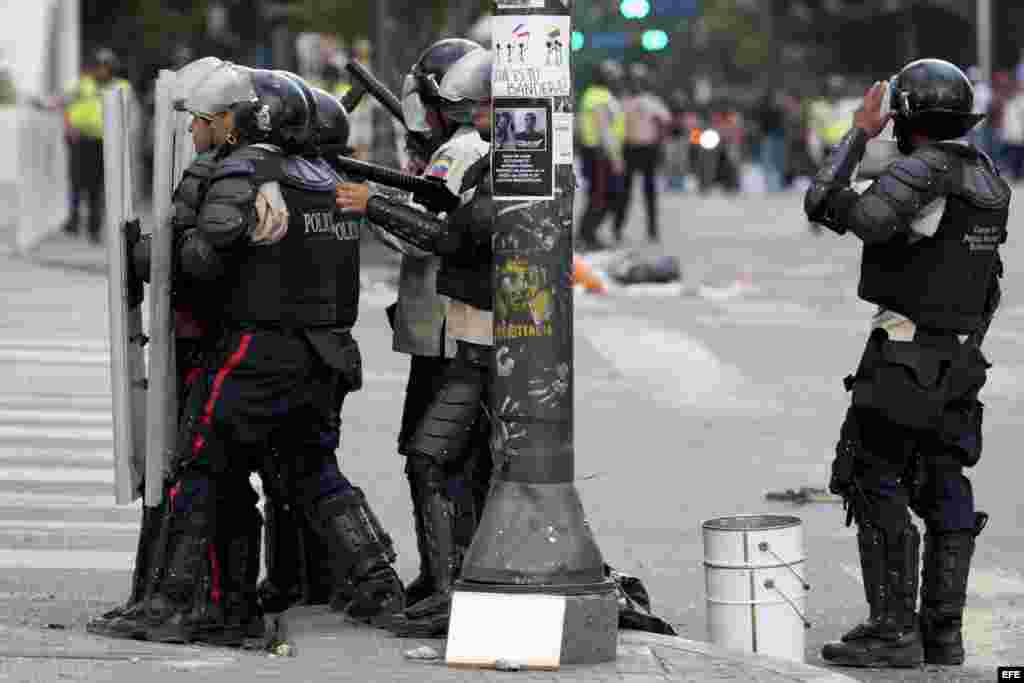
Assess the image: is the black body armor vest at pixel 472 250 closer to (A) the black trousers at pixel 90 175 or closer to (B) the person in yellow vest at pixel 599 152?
(B) the person in yellow vest at pixel 599 152

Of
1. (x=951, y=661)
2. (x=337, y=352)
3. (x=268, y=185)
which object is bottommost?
(x=951, y=661)

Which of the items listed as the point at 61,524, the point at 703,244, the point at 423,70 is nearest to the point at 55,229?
the point at 703,244

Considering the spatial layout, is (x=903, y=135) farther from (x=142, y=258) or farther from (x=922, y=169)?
(x=142, y=258)

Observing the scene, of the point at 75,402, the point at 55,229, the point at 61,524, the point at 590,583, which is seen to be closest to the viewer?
the point at 590,583

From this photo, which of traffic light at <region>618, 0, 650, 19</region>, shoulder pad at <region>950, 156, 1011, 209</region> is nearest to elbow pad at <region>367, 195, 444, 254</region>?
shoulder pad at <region>950, 156, 1011, 209</region>

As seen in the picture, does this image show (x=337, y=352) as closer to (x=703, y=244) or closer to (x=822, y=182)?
(x=822, y=182)

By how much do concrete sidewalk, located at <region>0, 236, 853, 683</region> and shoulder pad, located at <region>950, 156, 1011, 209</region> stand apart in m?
1.63

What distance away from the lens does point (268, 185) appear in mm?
7516

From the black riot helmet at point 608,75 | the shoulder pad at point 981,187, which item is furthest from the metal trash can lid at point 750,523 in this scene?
the black riot helmet at point 608,75

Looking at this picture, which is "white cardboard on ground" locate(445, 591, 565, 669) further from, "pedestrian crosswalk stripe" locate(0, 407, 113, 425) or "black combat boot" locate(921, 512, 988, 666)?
"pedestrian crosswalk stripe" locate(0, 407, 113, 425)

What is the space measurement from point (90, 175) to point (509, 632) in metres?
20.0

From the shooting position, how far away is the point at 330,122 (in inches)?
321

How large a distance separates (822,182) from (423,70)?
4.77 ft

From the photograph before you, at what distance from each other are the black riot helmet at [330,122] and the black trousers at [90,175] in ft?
58.3
